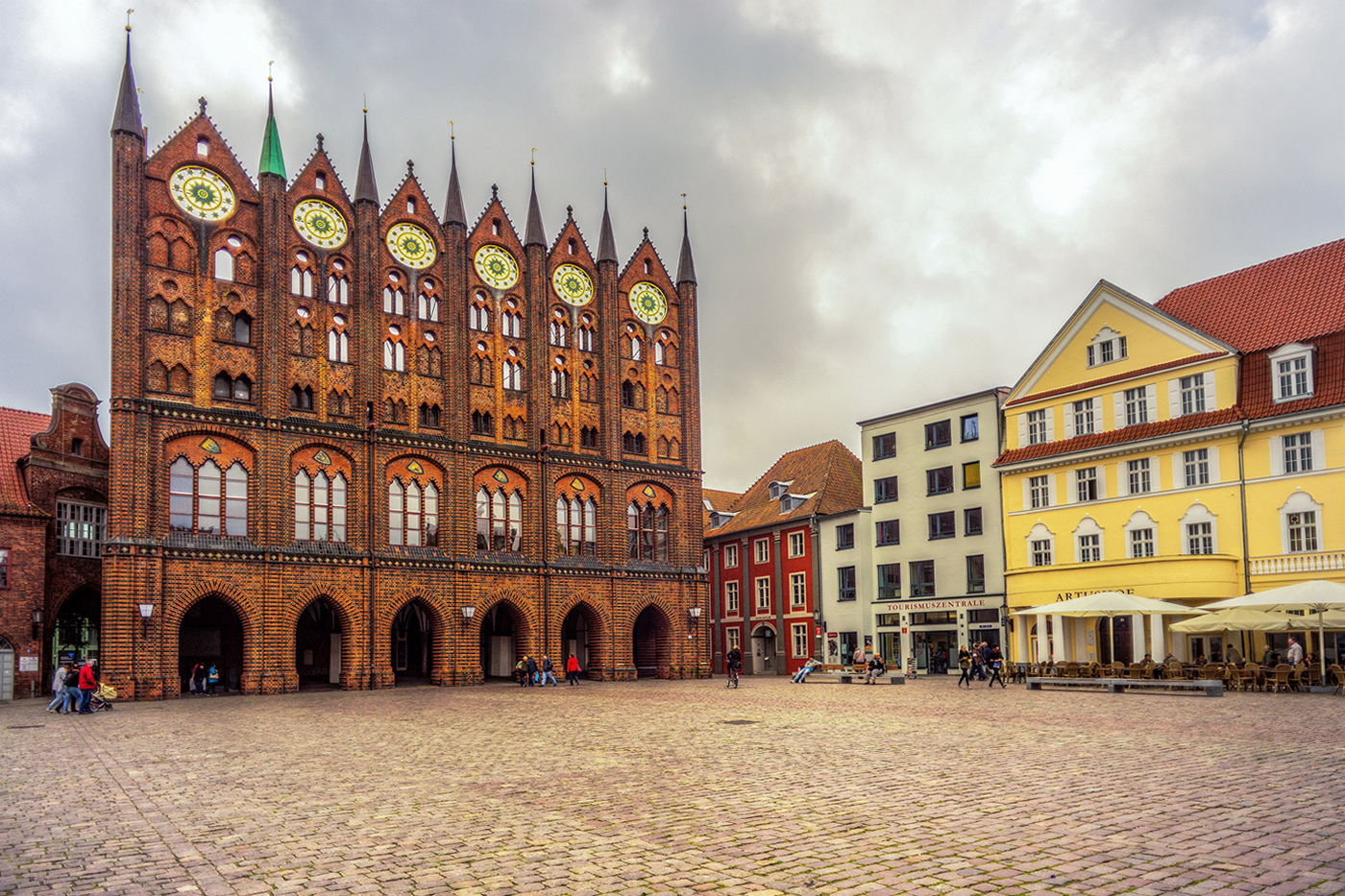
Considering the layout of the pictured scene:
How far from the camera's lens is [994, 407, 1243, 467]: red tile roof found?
1562 inches

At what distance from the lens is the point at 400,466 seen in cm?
4734

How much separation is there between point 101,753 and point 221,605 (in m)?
28.7

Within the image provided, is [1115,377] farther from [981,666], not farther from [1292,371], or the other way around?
[981,666]

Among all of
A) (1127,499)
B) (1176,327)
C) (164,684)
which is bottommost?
(164,684)

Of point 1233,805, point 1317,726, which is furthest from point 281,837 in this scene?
point 1317,726

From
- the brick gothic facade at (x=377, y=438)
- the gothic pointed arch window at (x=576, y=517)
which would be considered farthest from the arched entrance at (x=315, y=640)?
the gothic pointed arch window at (x=576, y=517)

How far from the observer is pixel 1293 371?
125ft

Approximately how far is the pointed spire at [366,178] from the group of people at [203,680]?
2133 centimetres

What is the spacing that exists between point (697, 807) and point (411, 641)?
147 ft

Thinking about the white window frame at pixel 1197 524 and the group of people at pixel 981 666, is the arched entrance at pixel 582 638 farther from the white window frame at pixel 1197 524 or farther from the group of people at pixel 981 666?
the white window frame at pixel 1197 524

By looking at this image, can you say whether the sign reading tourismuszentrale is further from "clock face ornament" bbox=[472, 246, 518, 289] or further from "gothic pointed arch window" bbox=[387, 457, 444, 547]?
"clock face ornament" bbox=[472, 246, 518, 289]

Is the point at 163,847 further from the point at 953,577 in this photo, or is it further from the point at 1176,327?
the point at 953,577

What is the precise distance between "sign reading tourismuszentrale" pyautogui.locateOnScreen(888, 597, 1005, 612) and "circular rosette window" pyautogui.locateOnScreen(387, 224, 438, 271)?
94.1 ft

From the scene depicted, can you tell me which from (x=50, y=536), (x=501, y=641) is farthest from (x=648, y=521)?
(x=50, y=536)
